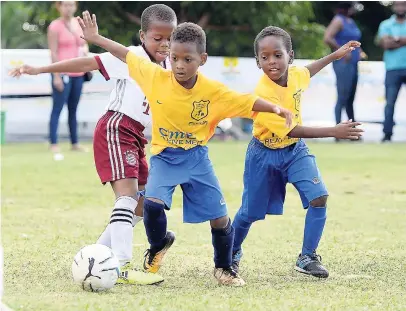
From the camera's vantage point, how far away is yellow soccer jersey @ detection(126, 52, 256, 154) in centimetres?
554

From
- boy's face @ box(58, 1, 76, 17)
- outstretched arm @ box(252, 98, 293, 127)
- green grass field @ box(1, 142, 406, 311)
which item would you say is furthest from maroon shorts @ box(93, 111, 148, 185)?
boy's face @ box(58, 1, 76, 17)

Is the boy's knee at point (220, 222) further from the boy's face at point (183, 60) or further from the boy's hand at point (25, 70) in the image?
the boy's hand at point (25, 70)

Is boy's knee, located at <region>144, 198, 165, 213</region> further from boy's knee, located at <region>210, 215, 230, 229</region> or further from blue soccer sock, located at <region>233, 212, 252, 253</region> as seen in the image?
blue soccer sock, located at <region>233, 212, 252, 253</region>

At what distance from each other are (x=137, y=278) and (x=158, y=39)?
59.4 inches

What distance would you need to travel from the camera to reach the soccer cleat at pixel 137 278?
18.1 feet

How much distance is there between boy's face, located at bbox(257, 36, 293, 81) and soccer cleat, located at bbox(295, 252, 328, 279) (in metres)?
1.15

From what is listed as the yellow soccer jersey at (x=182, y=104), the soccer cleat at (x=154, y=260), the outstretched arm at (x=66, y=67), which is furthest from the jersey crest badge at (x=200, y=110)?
the soccer cleat at (x=154, y=260)

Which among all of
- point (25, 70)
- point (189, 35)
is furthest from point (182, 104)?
point (25, 70)

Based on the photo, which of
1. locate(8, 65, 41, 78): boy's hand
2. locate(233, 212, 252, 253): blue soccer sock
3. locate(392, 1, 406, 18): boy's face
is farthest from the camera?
locate(392, 1, 406, 18): boy's face

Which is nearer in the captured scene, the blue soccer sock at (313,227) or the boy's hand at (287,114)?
the boy's hand at (287,114)

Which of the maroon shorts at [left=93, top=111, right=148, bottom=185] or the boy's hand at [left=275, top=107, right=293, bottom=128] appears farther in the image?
the maroon shorts at [left=93, top=111, right=148, bottom=185]

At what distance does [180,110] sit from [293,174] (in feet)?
3.08

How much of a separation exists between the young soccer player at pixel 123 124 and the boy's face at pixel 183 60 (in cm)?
47

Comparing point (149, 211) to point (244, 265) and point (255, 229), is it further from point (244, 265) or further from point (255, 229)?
point (255, 229)
